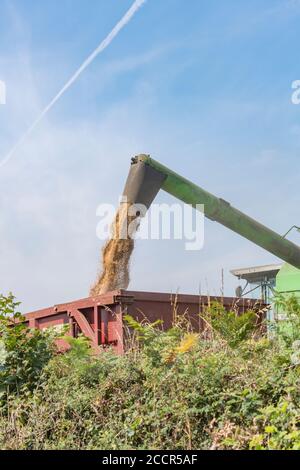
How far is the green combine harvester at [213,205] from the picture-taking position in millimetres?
10695

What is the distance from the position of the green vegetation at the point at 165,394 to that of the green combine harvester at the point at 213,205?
3472 millimetres

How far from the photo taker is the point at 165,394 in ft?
20.4

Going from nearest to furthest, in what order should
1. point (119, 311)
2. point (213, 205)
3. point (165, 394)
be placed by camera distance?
point (165, 394) → point (119, 311) → point (213, 205)

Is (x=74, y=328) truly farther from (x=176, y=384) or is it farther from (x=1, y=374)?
(x=176, y=384)

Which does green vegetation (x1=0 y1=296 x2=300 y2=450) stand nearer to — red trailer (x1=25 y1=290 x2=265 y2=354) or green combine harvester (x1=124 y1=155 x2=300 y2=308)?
red trailer (x1=25 y1=290 x2=265 y2=354)

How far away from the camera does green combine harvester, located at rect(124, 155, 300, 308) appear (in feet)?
35.1

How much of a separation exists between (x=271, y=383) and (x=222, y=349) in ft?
4.40

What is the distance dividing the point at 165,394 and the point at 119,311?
8.93 feet

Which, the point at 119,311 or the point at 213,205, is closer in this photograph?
the point at 119,311

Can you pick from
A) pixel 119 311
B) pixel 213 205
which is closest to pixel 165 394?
pixel 119 311

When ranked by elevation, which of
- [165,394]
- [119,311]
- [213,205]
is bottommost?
[165,394]

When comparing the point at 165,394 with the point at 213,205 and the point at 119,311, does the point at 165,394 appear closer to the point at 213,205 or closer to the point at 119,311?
the point at 119,311

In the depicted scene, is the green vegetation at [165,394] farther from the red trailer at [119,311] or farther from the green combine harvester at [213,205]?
A: the green combine harvester at [213,205]

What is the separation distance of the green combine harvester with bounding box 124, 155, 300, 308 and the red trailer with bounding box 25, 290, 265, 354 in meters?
1.72
